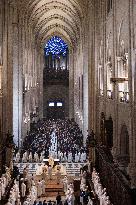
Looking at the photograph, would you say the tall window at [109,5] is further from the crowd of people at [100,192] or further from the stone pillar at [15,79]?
the stone pillar at [15,79]

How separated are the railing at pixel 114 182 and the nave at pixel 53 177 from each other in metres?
0.43

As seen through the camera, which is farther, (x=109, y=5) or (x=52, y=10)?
(x=52, y=10)

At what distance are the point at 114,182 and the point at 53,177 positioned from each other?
721 centimetres

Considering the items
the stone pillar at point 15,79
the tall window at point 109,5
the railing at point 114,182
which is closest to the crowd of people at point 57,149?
the stone pillar at point 15,79

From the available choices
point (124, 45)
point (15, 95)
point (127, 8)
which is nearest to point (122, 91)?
point (124, 45)

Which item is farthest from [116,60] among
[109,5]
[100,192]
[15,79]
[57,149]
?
[57,149]

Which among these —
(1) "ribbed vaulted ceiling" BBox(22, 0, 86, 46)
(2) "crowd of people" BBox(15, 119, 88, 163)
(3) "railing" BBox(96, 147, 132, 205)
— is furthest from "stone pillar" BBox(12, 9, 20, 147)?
(3) "railing" BBox(96, 147, 132, 205)

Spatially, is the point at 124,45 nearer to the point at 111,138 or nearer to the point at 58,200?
the point at 111,138

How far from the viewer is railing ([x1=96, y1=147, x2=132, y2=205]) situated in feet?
50.1

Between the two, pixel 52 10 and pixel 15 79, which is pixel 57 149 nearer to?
pixel 15 79

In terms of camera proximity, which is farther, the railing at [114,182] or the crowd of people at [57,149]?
the crowd of people at [57,149]

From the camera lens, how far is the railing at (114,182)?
1526 centimetres

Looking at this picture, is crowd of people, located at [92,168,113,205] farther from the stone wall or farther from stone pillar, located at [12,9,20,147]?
stone pillar, located at [12,9,20,147]

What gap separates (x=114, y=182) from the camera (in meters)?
18.1
